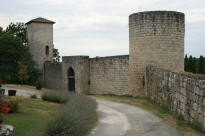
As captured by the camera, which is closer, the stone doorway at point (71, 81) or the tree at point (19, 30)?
the stone doorway at point (71, 81)

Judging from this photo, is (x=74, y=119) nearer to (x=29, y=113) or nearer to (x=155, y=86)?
(x=29, y=113)

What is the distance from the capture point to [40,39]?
3375 cm

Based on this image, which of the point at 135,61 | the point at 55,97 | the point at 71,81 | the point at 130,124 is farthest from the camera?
the point at 71,81

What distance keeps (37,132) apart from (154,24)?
40.3 ft

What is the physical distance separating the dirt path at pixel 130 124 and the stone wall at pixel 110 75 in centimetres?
736

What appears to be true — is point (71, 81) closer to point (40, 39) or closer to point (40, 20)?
point (40, 39)

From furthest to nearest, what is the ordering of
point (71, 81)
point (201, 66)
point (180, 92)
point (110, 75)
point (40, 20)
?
1. point (201, 66)
2. point (40, 20)
3. point (71, 81)
4. point (110, 75)
5. point (180, 92)

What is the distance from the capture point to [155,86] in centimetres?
1548

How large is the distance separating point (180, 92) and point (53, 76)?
836 inches

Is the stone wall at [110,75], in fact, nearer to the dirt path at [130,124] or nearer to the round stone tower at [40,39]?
the dirt path at [130,124]

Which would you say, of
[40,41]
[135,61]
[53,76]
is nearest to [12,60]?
[53,76]

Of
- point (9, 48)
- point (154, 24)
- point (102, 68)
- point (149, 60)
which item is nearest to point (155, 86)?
point (149, 60)

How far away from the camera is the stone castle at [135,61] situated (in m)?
17.5

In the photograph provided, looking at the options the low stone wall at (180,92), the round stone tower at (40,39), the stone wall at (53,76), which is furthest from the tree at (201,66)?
the round stone tower at (40,39)
